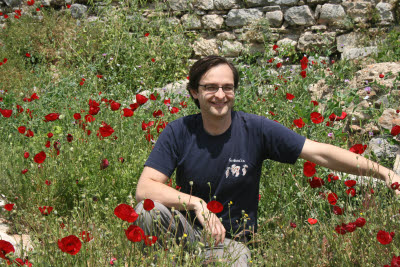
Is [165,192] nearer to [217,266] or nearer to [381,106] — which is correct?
[217,266]

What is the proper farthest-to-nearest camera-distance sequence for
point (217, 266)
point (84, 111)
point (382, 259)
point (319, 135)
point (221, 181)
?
1. point (84, 111)
2. point (319, 135)
3. point (221, 181)
4. point (217, 266)
5. point (382, 259)

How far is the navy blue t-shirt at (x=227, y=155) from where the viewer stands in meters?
2.40

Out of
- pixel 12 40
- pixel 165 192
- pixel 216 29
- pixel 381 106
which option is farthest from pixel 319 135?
pixel 12 40

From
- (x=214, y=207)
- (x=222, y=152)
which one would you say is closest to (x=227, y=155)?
(x=222, y=152)

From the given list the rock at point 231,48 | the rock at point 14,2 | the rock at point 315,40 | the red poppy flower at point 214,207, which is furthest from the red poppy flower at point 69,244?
the rock at point 14,2

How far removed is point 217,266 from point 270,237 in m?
0.66

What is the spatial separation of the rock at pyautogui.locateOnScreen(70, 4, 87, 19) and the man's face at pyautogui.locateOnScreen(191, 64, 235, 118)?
18.7 ft

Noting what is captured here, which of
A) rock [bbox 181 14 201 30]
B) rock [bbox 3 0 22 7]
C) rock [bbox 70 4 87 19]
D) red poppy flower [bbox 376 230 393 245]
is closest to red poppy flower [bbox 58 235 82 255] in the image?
red poppy flower [bbox 376 230 393 245]

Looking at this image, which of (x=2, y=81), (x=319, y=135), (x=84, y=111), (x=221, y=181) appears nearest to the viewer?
(x=221, y=181)

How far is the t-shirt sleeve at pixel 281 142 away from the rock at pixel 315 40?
3905 millimetres

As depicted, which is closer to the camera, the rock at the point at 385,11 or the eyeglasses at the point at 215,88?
the eyeglasses at the point at 215,88

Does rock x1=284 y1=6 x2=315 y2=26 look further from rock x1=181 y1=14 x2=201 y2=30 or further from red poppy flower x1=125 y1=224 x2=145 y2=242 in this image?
red poppy flower x1=125 y1=224 x2=145 y2=242

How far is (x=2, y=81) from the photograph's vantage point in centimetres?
598

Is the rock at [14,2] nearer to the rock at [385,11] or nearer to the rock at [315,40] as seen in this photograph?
the rock at [315,40]
